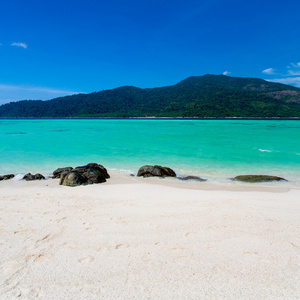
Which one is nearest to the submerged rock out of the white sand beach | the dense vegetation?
the white sand beach

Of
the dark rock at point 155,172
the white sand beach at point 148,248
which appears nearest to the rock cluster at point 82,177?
the white sand beach at point 148,248

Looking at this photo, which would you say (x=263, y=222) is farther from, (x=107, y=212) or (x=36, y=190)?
(x=36, y=190)

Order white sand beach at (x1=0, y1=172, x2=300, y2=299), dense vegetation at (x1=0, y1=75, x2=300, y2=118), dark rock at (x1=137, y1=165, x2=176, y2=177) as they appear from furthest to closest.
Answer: dense vegetation at (x1=0, y1=75, x2=300, y2=118) < dark rock at (x1=137, y1=165, x2=176, y2=177) < white sand beach at (x1=0, y1=172, x2=300, y2=299)

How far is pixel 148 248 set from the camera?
4.25 m

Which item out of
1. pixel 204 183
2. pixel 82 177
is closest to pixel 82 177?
pixel 82 177

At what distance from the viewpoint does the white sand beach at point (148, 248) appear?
3.21 metres

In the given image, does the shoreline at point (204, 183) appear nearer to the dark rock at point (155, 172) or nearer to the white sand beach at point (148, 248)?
the dark rock at point (155, 172)

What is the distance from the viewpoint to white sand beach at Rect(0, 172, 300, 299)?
10.5 feet

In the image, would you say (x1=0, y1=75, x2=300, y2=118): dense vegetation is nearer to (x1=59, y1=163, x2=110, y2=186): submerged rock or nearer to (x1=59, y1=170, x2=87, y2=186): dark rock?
(x1=59, y1=163, x2=110, y2=186): submerged rock

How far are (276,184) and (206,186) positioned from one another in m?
3.60

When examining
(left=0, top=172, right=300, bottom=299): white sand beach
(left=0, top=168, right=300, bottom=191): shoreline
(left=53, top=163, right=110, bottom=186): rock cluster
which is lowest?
(left=0, top=168, right=300, bottom=191): shoreline

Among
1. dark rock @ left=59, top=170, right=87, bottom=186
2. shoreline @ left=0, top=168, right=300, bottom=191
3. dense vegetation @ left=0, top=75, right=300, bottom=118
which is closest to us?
dark rock @ left=59, top=170, right=87, bottom=186

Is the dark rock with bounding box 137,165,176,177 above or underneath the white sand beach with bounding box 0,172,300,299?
underneath

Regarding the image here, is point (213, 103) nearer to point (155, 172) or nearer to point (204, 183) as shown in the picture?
point (155, 172)
